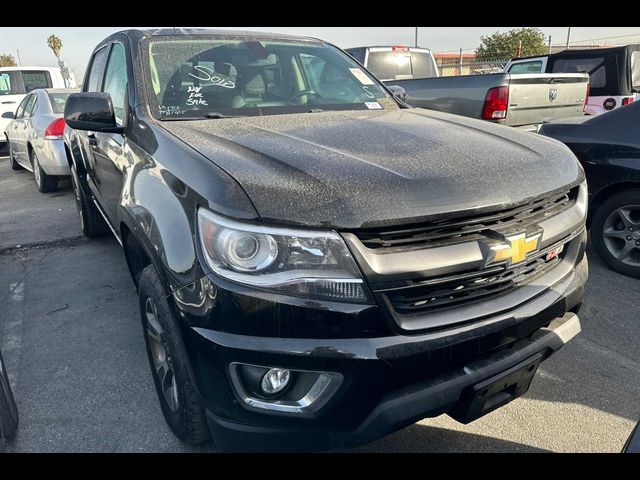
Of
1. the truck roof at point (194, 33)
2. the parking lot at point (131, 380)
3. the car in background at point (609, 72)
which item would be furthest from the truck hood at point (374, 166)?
the car in background at point (609, 72)

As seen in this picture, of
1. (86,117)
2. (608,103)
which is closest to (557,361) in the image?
(86,117)

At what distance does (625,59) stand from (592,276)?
5758 mm

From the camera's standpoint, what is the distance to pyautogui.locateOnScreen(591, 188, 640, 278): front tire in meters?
3.93

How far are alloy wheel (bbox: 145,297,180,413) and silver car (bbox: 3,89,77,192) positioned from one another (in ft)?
17.5

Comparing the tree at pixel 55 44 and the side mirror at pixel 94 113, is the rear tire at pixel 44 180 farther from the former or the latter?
the tree at pixel 55 44

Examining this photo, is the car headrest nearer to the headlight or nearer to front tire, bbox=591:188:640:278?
the headlight

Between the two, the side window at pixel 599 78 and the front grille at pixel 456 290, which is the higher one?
the side window at pixel 599 78

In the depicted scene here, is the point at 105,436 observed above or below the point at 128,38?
below

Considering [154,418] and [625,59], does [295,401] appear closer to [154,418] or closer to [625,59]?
[154,418]

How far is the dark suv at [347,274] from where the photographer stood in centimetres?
162

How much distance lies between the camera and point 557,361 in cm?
292

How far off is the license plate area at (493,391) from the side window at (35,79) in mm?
12341

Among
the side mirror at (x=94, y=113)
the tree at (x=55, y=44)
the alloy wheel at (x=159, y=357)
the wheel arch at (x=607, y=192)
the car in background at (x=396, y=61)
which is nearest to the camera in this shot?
the alloy wheel at (x=159, y=357)

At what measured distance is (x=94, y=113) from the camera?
2684 millimetres
